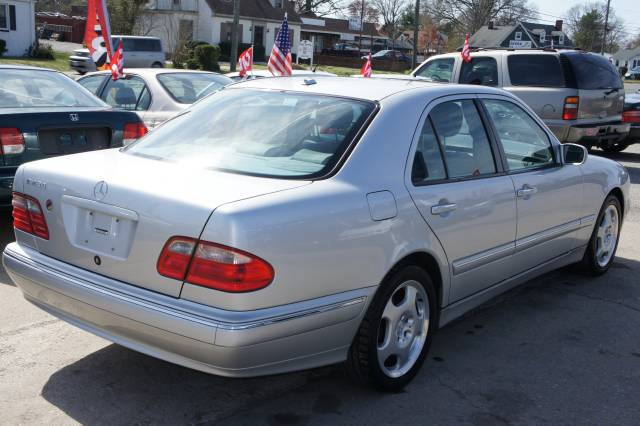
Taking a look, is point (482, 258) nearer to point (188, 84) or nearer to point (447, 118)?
point (447, 118)

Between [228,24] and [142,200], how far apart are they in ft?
181

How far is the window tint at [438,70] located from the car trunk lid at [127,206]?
996 cm

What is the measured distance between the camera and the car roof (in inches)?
161

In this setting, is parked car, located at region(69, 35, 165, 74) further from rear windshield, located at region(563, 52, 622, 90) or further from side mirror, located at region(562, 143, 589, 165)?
side mirror, located at region(562, 143, 589, 165)

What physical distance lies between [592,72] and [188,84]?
6696 millimetres

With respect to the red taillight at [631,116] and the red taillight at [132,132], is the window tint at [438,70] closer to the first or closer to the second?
the red taillight at [631,116]

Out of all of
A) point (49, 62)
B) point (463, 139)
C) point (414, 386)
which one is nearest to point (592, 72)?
point (463, 139)

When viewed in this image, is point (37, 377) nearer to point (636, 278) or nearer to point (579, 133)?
point (636, 278)

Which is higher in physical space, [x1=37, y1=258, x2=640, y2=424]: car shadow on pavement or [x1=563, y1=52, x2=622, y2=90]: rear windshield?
[x1=563, y1=52, x2=622, y2=90]: rear windshield

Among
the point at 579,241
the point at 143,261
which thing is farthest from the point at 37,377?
the point at 579,241

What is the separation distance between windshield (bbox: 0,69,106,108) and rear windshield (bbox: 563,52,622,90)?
7.97 metres

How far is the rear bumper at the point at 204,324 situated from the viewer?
9.85 ft

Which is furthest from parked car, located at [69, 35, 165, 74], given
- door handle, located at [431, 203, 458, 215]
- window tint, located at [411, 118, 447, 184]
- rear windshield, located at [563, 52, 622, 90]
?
door handle, located at [431, 203, 458, 215]

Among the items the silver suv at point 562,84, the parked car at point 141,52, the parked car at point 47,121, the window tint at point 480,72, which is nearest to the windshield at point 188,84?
the parked car at point 47,121
